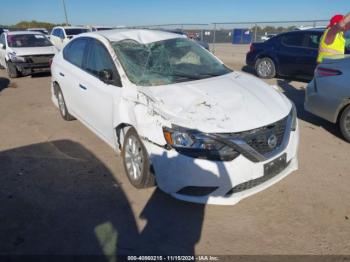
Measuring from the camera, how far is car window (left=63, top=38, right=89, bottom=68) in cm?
482

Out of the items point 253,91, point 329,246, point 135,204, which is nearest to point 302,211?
point 329,246

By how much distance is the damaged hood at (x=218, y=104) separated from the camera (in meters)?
2.92

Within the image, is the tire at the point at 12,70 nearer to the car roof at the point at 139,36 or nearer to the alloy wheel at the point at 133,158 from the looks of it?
the car roof at the point at 139,36

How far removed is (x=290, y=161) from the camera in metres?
3.41

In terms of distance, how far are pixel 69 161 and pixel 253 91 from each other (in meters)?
2.62

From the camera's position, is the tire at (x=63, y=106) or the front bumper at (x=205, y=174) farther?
the tire at (x=63, y=106)

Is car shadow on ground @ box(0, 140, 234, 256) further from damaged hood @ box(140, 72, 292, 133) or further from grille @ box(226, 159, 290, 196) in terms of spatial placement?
damaged hood @ box(140, 72, 292, 133)

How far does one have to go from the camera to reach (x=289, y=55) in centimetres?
978

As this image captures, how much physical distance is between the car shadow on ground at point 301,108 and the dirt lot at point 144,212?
32.9 inches

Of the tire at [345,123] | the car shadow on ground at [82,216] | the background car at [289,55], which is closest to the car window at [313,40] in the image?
the background car at [289,55]

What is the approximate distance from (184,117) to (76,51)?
2.91m

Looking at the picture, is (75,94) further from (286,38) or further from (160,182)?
(286,38)

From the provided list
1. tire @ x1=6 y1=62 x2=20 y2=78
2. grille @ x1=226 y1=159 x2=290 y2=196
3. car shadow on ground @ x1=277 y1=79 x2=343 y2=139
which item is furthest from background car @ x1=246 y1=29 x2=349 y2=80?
tire @ x1=6 y1=62 x2=20 y2=78

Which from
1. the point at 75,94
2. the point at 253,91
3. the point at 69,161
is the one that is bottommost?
the point at 69,161
